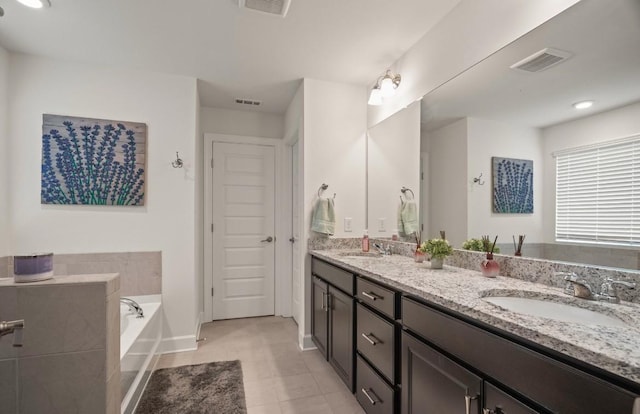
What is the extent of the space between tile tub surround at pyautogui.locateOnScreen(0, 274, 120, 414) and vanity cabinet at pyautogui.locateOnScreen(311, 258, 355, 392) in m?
1.26

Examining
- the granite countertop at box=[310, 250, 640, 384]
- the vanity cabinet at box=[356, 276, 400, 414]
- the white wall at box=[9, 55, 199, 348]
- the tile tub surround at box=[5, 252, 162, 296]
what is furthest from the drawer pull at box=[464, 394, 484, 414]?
the tile tub surround at box=[5, 252, 162, 296]

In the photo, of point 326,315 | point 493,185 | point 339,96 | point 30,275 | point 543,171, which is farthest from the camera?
point 339,96

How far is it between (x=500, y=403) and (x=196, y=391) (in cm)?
194

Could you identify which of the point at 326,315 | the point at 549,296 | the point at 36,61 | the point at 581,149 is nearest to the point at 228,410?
the point at 326,315

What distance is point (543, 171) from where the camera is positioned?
53.5 inches

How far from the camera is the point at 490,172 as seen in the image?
1.64 metres

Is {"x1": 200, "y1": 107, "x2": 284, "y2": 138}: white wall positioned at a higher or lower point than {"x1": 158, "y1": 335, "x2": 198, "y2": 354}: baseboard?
higher

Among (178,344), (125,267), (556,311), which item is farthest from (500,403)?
(125,267)

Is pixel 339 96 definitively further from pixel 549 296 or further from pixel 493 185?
pixel 549 296

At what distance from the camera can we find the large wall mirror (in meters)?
1.10

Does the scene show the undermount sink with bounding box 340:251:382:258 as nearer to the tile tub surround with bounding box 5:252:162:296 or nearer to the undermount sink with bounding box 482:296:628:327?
the undermount sink with bounding box 482:296:628:327

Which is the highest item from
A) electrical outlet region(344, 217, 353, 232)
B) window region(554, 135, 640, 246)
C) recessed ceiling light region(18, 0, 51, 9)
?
recessed ceiling light region(18, 0, 51, 9)

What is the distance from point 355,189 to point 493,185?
139 centimetres

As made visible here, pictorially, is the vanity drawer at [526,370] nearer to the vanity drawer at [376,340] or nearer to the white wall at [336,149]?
the vanity drawer at [376,340]
